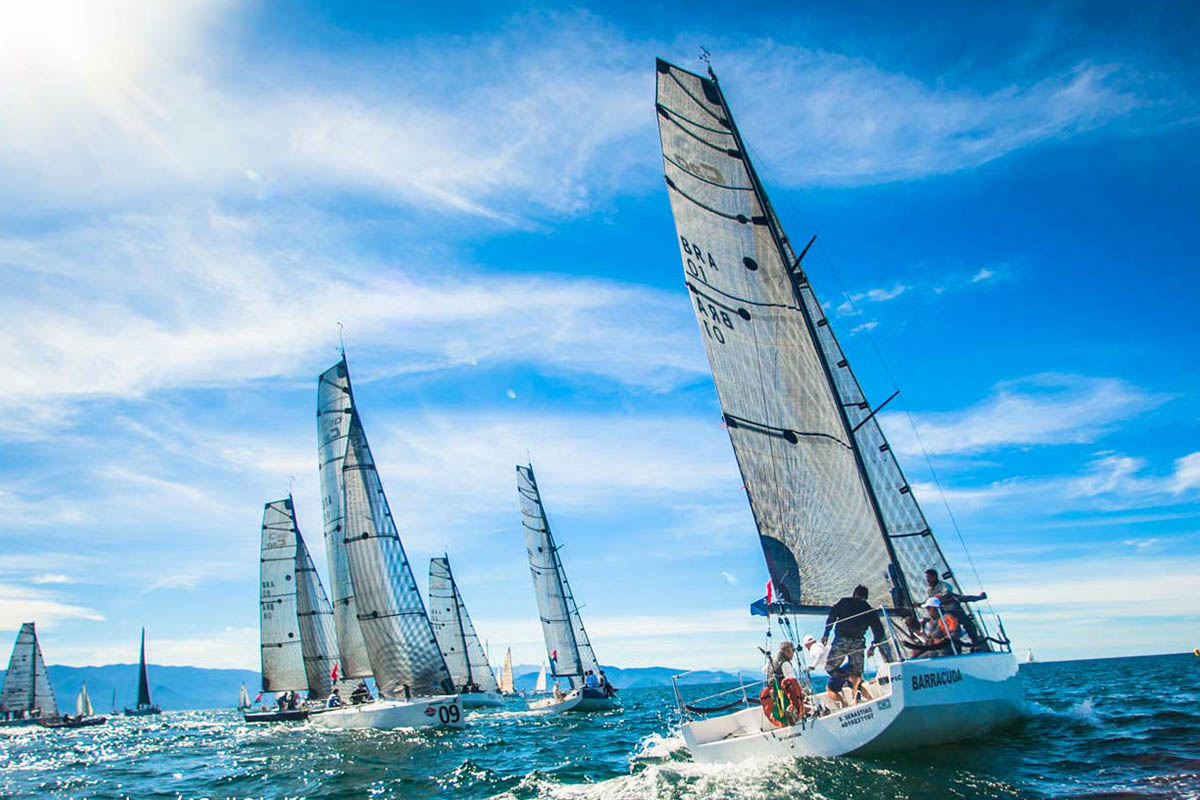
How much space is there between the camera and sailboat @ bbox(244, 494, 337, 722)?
1752 inches

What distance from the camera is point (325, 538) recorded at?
3647 cm

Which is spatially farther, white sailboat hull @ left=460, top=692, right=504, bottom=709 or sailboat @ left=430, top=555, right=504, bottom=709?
sailboat @ left=430, top=555, right=504, bottom=709

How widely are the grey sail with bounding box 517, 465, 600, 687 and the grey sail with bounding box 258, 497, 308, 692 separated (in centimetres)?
1460

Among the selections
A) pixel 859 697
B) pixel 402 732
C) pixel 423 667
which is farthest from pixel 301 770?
pixel 859 697

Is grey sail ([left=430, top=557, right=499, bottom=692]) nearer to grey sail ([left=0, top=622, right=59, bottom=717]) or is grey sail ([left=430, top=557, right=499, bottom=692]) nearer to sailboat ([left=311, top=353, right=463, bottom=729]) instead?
sailboat ([left=311, top=353, right=463, bottom=729])

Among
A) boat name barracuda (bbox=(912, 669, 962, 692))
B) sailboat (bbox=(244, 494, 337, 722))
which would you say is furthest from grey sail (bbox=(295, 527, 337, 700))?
boat name barracuda (bbox=(912, 669, 962, 692))

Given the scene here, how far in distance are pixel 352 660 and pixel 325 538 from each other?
6.53m

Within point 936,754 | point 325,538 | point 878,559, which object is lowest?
point 936,754

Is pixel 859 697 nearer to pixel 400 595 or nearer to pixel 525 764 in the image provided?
pixel 525 764

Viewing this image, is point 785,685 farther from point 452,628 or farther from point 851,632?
point 452,628

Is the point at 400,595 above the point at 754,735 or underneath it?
above

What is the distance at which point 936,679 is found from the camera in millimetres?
11539

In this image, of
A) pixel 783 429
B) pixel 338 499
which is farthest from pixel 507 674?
pixel 783 429

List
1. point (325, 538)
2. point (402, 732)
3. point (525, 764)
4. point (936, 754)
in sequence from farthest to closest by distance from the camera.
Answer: point (325, 538), point (402, 732), point (525, 764), point (936, 754)
